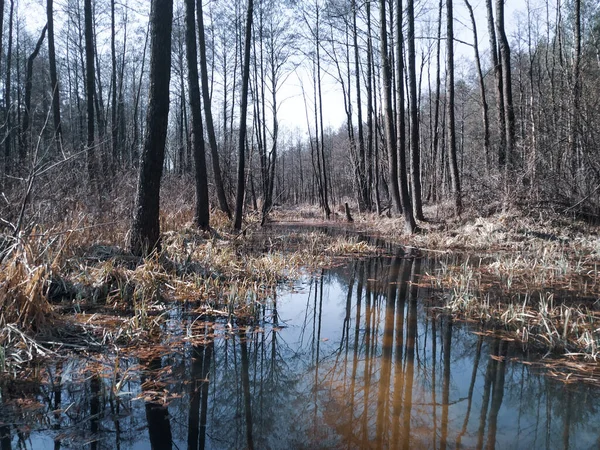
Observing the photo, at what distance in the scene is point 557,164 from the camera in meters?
11.0

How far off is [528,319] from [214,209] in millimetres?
11166

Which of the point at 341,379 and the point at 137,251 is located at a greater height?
the point at 137,251

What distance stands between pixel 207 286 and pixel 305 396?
9.25ft

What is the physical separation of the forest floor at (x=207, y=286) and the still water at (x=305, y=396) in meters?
0.34

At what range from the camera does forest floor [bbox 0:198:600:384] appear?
340cm

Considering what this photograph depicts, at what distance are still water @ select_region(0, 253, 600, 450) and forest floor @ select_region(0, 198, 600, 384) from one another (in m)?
0.34

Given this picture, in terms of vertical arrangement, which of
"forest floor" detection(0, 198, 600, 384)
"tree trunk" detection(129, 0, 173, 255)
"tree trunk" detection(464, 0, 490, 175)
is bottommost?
"forest floor" detection(0, 198, 600, 384)

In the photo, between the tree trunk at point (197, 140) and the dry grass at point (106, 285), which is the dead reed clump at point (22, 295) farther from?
the tree trunk at point (197, 140)

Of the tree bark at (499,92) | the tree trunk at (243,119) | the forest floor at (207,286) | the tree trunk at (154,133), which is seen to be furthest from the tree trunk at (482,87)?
the tree trunk at (154,133)

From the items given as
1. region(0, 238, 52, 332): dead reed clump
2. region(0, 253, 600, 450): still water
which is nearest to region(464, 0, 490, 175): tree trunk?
region(0, 253, 600, 450): still water

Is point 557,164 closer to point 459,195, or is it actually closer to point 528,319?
point 459,195

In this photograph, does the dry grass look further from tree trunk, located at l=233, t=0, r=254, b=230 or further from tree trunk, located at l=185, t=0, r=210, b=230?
tree trunk, located at l=233, t=0, r=254, b=230

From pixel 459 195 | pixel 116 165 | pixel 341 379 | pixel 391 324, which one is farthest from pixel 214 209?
pixel 341 379

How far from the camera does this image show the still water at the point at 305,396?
7.53ft
